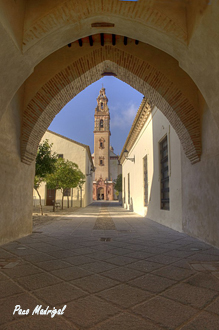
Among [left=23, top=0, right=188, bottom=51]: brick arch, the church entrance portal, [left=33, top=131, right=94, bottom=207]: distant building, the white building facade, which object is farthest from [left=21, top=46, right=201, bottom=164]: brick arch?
the church entrance portal

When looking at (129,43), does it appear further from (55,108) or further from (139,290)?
(139,290)

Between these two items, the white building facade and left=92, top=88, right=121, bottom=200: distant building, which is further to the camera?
left=92, top=88, right=121, bottom=200: distant building

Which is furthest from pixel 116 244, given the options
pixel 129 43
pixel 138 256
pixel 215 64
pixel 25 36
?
pixel 129 43

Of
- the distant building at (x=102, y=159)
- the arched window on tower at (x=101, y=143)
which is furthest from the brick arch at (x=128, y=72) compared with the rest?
the arched window on tower at (x=101, y=143)

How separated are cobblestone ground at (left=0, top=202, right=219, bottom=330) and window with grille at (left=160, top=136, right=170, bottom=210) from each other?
151 inches

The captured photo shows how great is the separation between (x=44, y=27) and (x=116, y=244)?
371 centimetres

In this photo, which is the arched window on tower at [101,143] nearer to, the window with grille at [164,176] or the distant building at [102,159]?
the distant building at [102,159]

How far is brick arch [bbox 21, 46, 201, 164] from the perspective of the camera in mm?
5148

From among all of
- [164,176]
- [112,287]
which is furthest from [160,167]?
[112,287]

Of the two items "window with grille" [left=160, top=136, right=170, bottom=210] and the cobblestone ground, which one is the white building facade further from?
the cobblestone ground

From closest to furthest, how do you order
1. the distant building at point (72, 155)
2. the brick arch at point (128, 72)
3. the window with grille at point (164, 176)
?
the brick arch at point (128, 72), the window with grille at point (164, 176), the distant building at point (72, 155)

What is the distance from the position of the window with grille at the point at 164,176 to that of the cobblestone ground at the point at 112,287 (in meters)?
3.83

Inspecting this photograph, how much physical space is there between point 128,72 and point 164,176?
12.6 feet

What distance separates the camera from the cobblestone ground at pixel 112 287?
5.43 ft
